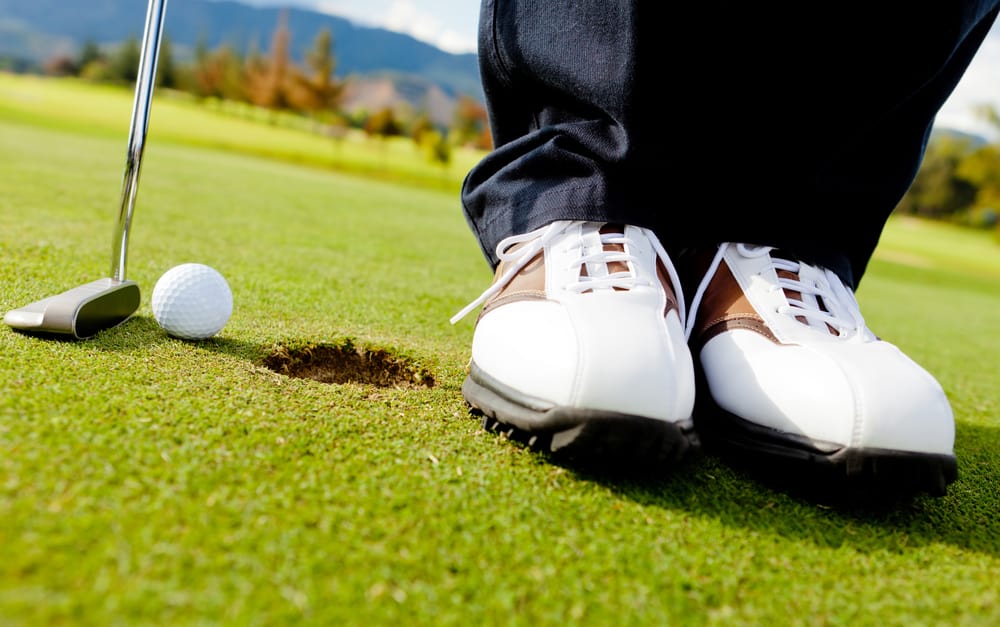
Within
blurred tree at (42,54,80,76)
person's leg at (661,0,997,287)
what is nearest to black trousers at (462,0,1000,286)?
person's leg at (661,0,997,287)

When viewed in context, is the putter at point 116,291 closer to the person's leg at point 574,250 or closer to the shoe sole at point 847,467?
the person's leg at point 574,250

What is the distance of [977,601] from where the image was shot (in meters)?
0.87

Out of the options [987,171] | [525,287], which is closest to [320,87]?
[987,171]

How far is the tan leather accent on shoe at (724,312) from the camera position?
135 cm

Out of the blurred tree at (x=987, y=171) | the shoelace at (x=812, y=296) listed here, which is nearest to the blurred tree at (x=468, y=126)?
the blurred tree at (x=987, y=171)

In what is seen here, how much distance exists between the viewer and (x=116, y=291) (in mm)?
1438

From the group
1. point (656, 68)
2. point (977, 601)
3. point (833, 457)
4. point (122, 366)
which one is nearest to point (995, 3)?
point (656, 68)

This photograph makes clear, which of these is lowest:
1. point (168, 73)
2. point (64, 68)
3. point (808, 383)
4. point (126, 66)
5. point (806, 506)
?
point (64, 68)

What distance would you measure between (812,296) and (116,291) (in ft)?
4.79

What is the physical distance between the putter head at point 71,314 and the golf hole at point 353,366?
35cm

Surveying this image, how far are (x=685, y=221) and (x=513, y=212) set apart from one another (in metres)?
0.39

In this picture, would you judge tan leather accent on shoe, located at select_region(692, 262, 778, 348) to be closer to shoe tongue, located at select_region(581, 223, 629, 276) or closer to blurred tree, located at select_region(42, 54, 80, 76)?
shoe tongue, located at select_region(581, 223, 629, 276)

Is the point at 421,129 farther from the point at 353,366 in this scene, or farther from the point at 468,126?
the point at 353,366

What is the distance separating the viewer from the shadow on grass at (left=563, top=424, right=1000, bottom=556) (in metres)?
1.02
